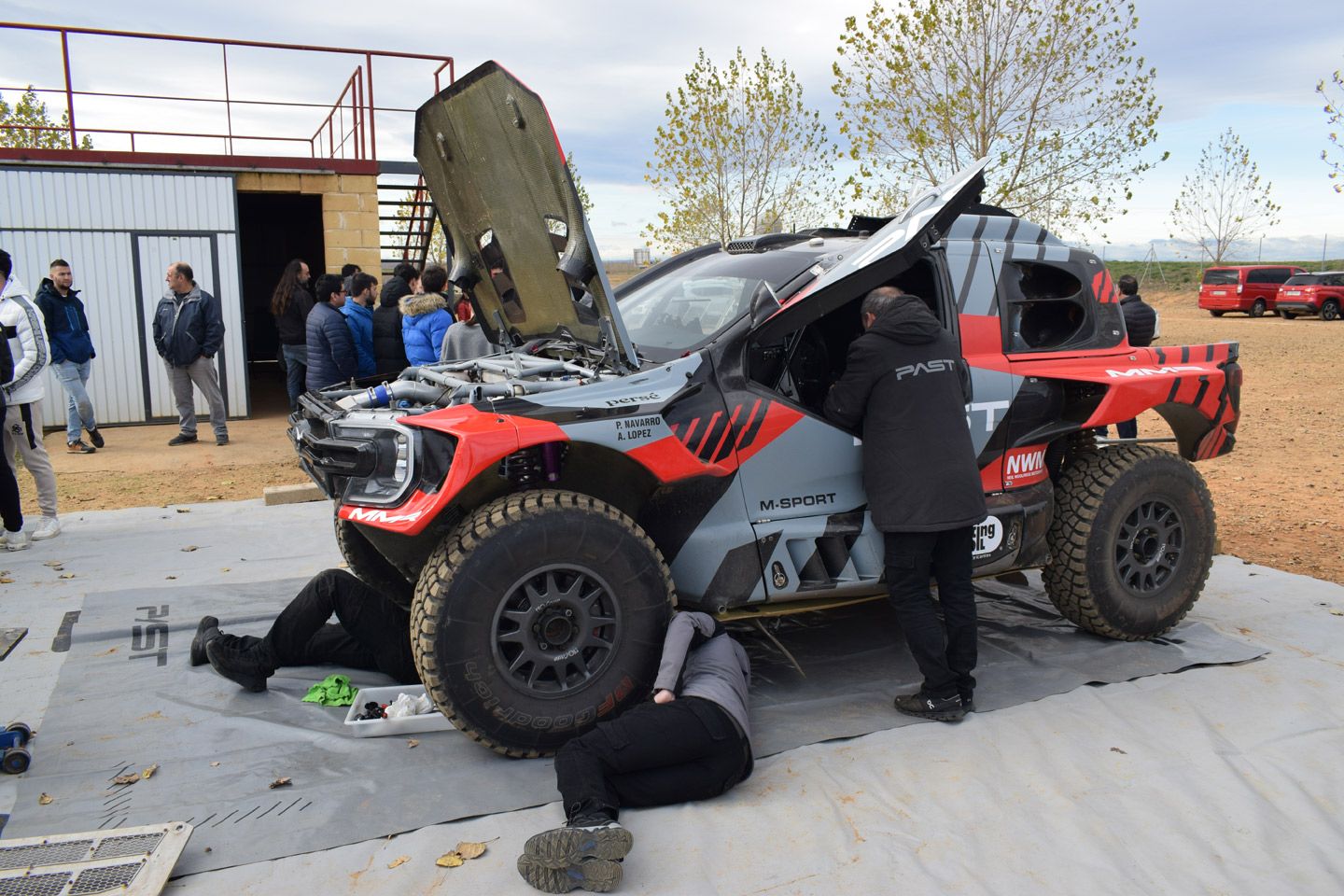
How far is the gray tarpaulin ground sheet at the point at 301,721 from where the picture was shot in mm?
3613

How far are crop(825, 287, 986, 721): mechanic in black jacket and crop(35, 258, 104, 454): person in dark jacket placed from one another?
9.71 meters

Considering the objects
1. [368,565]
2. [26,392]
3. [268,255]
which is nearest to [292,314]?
[26,392]

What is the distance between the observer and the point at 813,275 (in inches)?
187

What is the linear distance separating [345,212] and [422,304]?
676 cm

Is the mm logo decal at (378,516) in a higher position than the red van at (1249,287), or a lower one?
lower

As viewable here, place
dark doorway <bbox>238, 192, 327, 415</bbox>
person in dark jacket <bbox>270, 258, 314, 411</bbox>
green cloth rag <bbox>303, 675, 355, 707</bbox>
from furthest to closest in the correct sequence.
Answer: dark doorway <bbox>238, 192, 327, 415</bbox> → person in dark jacket <bbox>270, 258, 314, 411</bbox> → green cloth rag <bbox>303, 675, 355, 707</bbox>

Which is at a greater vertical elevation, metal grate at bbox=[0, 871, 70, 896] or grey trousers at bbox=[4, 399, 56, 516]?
grey trousers at bbox=[4, 399, 56, 516]

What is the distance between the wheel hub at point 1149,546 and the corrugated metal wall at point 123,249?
12.0 m

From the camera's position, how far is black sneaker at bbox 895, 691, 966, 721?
14.5ft

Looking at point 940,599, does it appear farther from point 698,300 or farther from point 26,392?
point 26,392

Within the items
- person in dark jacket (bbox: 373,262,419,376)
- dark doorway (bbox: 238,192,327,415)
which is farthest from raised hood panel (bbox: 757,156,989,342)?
dark doorway (bbox: 238,192,327,415)

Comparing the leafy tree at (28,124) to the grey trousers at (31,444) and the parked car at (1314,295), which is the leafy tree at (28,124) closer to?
the grey trousers at (31,444)

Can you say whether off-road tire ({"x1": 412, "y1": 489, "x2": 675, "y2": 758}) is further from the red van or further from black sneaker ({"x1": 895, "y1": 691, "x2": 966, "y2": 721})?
the red van

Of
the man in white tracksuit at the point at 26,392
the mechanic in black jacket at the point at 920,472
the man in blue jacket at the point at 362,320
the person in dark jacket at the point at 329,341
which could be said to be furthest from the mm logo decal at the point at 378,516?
the man in blue jacket at the point at 362,320
